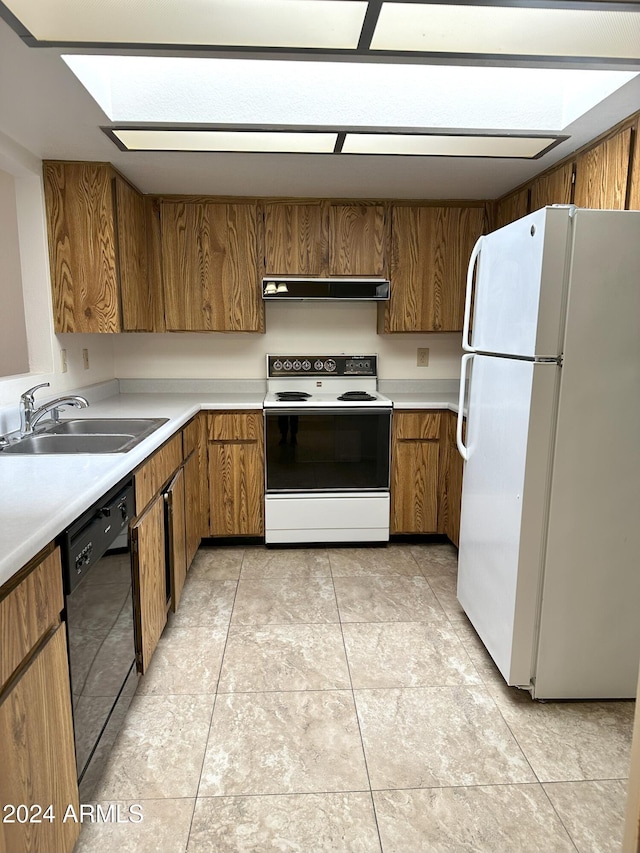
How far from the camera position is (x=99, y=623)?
1421mm

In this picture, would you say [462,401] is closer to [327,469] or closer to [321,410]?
[321,410]

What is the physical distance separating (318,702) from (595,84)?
239 cm

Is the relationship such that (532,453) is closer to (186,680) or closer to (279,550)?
(186,680)

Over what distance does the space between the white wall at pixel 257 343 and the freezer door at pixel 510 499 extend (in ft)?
4.72

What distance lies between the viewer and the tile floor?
4.49ft

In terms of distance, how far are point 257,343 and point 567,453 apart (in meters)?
2.27

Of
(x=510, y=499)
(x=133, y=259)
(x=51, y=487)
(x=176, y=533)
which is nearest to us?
(x=51, y=487)

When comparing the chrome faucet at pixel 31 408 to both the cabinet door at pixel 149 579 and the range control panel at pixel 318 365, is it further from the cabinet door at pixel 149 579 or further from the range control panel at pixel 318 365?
the range control panel at pixel 318 365

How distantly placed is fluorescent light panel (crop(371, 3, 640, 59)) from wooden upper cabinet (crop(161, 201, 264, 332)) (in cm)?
179

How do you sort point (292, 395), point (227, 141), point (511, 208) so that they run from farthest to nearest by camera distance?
point (292, 395), point (511, 208), point (227, 141)

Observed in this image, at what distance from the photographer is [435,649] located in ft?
7.14

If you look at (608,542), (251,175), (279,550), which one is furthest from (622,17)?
(279,550)

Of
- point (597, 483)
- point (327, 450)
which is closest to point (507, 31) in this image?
point (597, 483)

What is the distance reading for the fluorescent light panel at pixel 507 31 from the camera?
1396mm
